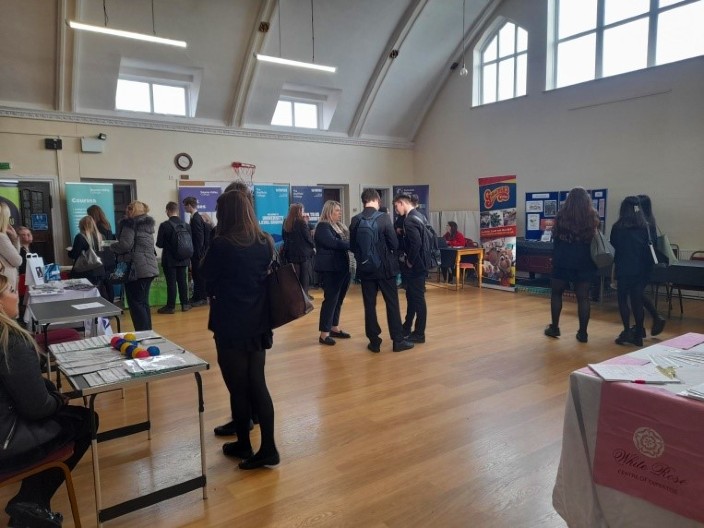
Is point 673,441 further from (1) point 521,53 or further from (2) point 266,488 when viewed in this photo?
(1) point 521,53

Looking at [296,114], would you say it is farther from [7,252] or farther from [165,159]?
[7,252]

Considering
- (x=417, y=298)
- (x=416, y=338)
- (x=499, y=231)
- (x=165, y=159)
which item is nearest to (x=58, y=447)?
(x=417, y=298)

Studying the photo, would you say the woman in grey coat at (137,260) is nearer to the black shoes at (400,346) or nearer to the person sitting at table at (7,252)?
the person sitting at table at (7,252)

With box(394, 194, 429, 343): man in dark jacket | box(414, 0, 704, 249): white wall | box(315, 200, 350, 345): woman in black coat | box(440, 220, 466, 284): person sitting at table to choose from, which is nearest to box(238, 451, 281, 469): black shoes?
box(315, 200, 350, 345): woman in black coat

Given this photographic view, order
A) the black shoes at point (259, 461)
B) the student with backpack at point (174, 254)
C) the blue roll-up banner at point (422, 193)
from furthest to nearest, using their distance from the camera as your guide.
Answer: the blue roll-up banner at point (422, 193), the student with backpack at point (174, 254), the black shoes at point (259, 461)

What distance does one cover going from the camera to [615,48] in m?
7.68

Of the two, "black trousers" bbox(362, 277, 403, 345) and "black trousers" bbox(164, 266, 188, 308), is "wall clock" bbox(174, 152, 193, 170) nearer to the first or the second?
"black trousers" bbox(164, 266, 188, 308)

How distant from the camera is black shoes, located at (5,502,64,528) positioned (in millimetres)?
1825

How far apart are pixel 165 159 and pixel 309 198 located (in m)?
2.80

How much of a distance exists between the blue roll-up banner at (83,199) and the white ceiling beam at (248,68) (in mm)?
2562

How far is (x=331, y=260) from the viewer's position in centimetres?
473

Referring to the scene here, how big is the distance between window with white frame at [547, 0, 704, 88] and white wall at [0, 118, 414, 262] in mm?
4045

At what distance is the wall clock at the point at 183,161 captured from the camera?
8.36m

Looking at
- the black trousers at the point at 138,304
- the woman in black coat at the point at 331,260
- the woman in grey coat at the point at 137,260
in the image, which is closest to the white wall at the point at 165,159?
the woman in grey coat at the point at 137,260
